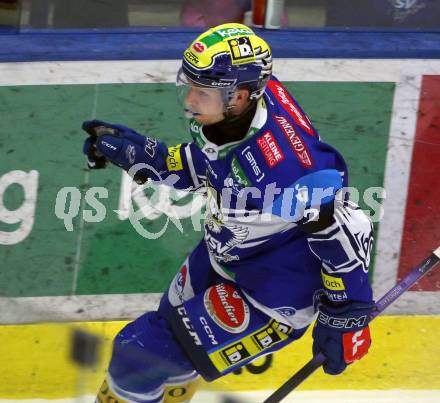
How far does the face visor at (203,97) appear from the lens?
3.31 m

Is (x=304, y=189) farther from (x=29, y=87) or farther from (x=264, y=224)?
(x=29, y=87)

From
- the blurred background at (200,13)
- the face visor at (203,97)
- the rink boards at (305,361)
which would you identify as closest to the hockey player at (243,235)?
the face visor at (203,97)

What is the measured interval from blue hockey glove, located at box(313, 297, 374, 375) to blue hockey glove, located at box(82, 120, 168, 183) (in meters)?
0.80

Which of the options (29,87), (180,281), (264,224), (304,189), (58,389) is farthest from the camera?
(29,87)

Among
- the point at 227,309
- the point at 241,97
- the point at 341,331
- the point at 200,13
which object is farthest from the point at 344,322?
the point at 200,13

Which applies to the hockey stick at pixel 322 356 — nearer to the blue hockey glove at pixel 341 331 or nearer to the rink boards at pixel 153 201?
the blue hockey glove at pixel 341 331

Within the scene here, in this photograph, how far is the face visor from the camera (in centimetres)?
331

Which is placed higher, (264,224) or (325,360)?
(264,224)

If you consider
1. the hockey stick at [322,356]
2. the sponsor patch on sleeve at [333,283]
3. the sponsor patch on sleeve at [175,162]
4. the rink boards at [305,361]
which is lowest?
the rink boards at [305,361]

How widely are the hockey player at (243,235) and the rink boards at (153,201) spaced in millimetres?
784

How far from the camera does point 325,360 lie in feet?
11.8

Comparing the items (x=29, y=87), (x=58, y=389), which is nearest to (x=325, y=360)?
(x=58, y=389)

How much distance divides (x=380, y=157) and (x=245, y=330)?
4.88 ft

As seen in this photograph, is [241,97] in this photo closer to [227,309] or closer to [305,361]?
[227,309]
